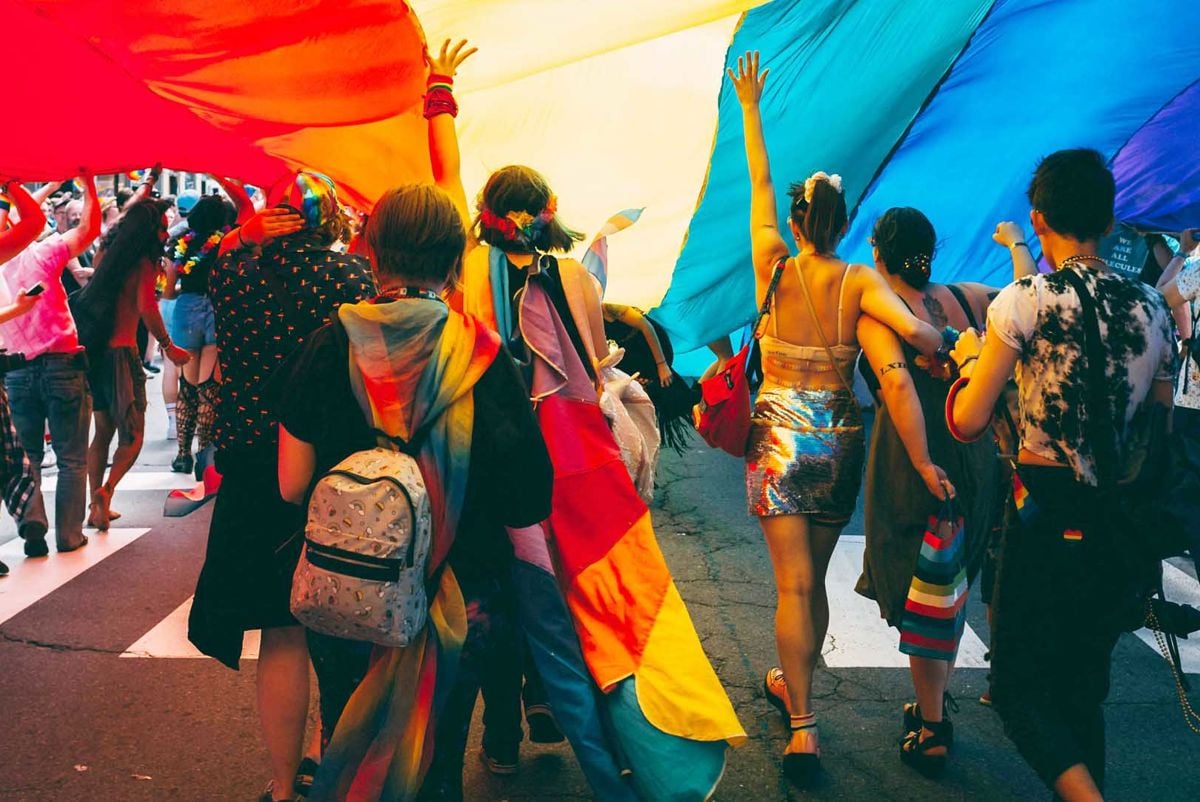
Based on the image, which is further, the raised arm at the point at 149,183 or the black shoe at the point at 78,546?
the black shoe at the point at 78,546

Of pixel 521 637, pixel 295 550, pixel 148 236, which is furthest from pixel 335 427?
pixel 148 236

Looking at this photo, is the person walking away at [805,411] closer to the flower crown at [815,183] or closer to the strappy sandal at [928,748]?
the flower crown at [815,183]

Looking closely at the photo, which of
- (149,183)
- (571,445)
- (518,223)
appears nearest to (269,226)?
(518,223)

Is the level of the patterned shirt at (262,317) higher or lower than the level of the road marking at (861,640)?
higher

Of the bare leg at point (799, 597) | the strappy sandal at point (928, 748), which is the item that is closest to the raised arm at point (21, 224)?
the bare leg at point (799, 597)

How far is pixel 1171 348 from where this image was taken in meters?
2.91

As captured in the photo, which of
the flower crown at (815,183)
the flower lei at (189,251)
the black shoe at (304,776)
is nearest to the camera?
the black shoe at (304,776)

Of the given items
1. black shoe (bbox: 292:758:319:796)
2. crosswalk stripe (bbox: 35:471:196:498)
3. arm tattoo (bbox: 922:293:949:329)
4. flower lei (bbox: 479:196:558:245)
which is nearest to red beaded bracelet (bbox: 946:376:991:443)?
arm tattoo (bbox: 922:293:949:329)

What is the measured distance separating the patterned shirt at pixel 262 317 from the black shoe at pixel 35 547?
3.82m

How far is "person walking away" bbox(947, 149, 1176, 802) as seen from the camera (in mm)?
2834

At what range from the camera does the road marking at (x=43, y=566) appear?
5609mm

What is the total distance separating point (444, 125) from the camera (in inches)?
136

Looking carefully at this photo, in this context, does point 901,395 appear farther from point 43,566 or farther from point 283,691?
point 43,566

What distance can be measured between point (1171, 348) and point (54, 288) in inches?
226
